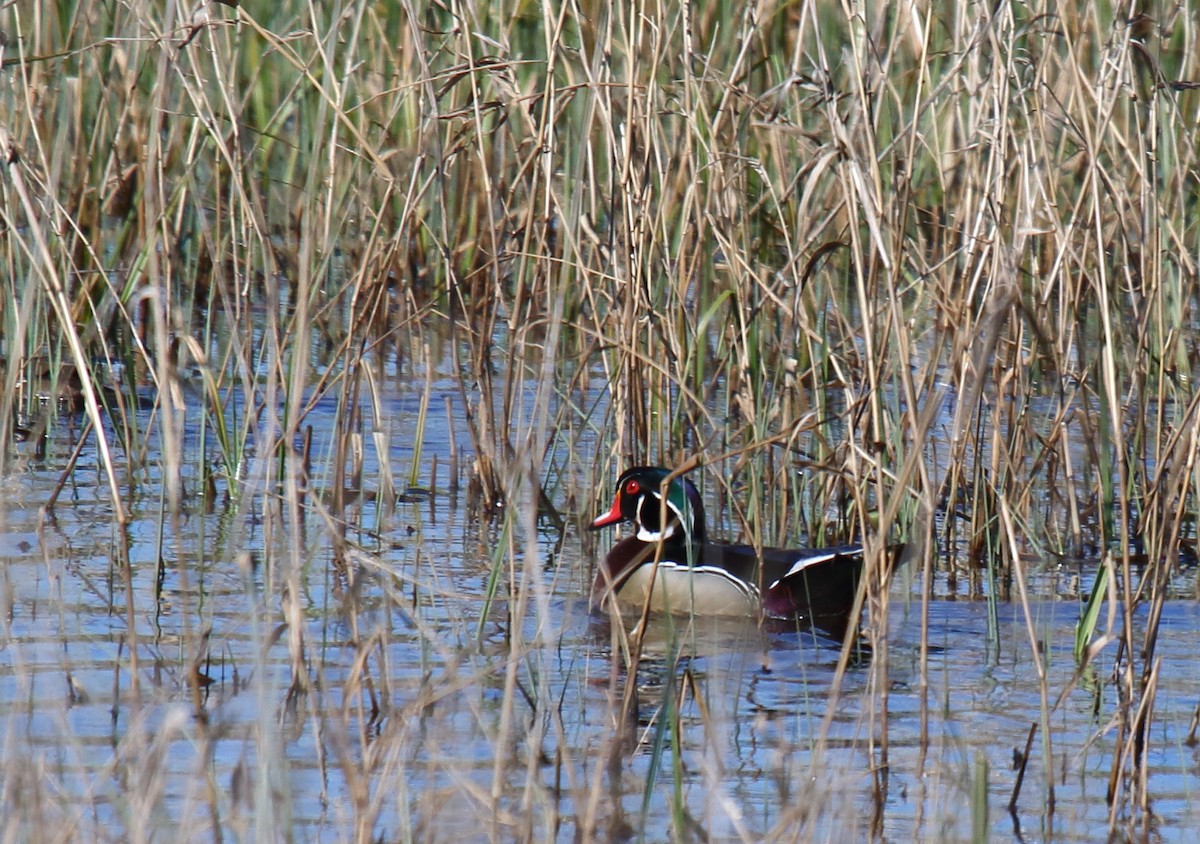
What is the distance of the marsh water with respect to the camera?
3.17m

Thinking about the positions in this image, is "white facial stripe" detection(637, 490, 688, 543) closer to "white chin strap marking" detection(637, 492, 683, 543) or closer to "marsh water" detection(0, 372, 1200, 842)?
"white chin strap marking" detection(637, 492, 683, 543)

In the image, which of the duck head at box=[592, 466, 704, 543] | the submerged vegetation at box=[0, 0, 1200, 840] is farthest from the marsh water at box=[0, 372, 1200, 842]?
the duck head at box=[592, 466, 704, 543]

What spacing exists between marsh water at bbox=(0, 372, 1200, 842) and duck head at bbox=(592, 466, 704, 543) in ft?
0.53

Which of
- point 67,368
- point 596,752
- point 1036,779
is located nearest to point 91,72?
point 67,368

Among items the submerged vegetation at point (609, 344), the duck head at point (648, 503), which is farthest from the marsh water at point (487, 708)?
the duck head at point (648, 503)

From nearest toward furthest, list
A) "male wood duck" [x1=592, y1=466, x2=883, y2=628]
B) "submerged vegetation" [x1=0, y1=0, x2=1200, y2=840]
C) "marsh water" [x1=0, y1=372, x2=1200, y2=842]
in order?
"marsh water" [x1=0, y1=372, x2=1200, y2=842] → "submerged vegetation" [x1=0, y1=0, x2=1200, y2=840] → "male wood duck" [x1=592, y1=466, x2=883, y2=628]

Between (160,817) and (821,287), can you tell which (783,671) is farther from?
(160,817)

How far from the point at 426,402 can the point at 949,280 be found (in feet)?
6.55

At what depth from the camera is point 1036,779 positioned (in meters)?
4.14

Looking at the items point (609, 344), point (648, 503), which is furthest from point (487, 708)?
point (648, 503)

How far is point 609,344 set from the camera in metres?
5.42

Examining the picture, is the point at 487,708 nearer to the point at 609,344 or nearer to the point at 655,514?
the point at 609,344

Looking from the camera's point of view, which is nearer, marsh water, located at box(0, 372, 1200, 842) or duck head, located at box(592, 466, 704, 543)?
marsh water, located at box(0, 372, 1200, 842)

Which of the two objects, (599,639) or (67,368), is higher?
(67,368)
